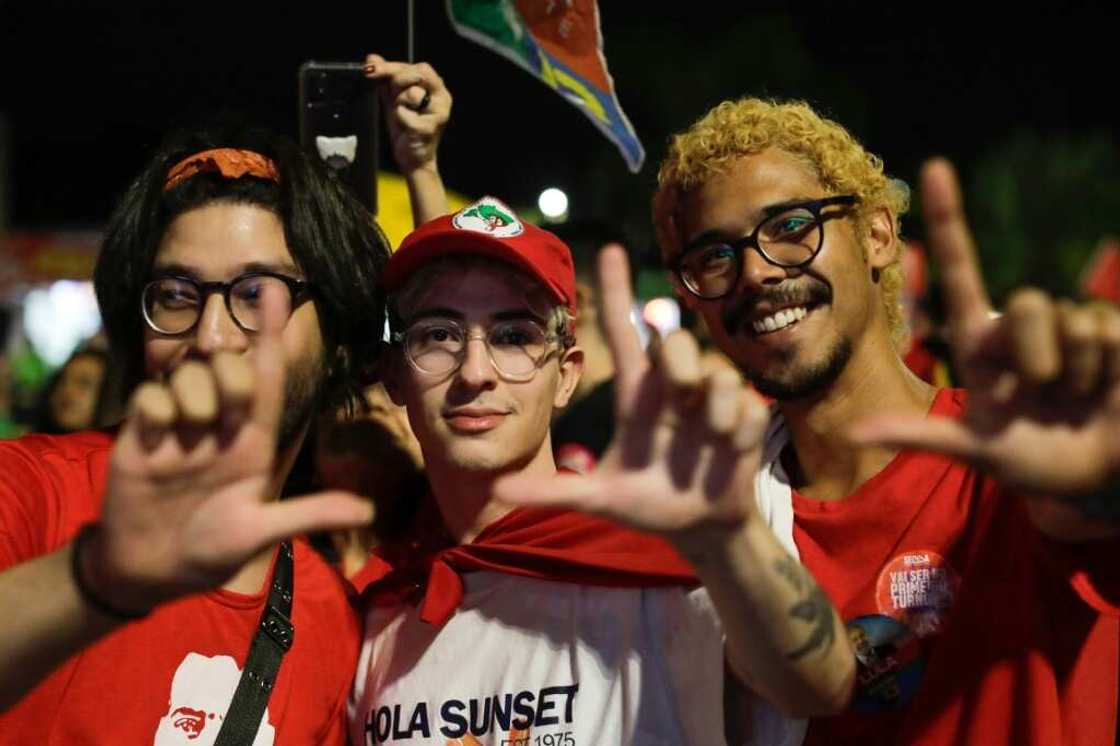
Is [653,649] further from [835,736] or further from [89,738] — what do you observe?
[89,738]

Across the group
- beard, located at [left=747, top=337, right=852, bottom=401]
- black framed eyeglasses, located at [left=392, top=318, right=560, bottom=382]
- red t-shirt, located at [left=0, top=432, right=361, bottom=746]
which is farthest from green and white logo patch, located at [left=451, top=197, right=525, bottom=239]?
red t-shirt, located at [left=0, top=432, right=361, bottom=746]

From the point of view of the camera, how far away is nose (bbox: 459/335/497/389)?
2.89 metres

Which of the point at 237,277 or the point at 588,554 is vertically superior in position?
the point at 237,277

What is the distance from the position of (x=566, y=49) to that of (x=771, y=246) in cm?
107

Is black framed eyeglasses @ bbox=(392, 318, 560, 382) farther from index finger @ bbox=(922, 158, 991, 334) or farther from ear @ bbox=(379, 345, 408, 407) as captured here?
index finger @ bbox=(922, 158, 991, 334)

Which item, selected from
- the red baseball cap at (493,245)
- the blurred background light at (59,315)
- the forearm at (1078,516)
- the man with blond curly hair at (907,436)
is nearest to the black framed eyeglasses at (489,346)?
the red baseball cap at (493,245)

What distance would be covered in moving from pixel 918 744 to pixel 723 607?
0.58 m

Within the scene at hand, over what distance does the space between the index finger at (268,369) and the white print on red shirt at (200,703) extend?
3.07 ft

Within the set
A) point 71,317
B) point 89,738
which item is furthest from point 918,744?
point 71,317

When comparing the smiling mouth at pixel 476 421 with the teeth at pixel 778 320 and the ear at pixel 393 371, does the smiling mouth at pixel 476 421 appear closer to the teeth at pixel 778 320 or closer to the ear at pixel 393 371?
the ear at pixel 393 371

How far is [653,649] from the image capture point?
8.82ft

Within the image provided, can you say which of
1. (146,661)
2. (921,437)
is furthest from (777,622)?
(146,661)

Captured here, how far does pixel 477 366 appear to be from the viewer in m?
2.90

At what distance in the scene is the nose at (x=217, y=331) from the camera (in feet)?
9.45
